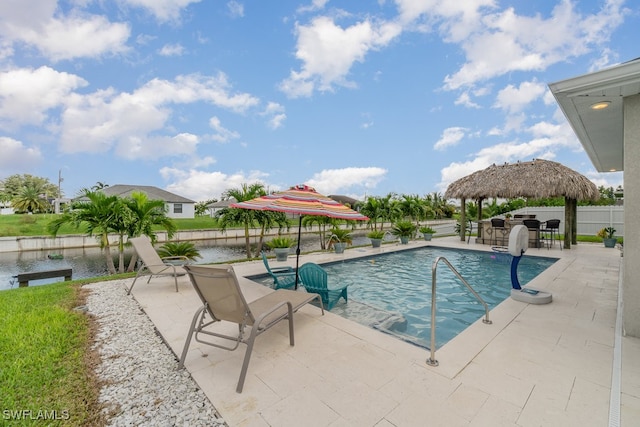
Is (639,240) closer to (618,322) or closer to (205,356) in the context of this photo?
(618,322)

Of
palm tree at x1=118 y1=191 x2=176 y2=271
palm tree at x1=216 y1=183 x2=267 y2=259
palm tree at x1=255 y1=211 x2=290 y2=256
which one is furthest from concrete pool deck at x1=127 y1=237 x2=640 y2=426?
palm tree at x1=255 y1=211 x2=290 y2=256

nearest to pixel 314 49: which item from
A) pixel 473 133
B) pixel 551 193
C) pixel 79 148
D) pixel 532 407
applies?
pixel 473 133

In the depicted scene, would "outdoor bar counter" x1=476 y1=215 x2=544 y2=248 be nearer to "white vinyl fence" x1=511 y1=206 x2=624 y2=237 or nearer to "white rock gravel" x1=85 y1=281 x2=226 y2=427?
"white vinyl fence" x1=511 y1=206 x2=624 y2=237

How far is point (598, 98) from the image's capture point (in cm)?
397

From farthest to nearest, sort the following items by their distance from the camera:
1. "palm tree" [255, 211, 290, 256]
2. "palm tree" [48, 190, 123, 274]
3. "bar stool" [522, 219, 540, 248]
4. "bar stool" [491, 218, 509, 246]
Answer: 1. "bar stool" [491, 218, 509, 246]
2. "palm tree" [255, 211, 290, 256]
3. "bar stool" [522, 219, 540, 248]
4. "palm tree" [48, 190, 123, 274]

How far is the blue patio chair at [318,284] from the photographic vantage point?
16.6ft

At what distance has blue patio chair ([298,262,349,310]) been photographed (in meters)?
5.07

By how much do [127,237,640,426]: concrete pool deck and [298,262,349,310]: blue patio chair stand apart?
0.63 meters

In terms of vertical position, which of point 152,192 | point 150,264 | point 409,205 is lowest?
point 150,264

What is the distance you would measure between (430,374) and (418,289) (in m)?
4.19

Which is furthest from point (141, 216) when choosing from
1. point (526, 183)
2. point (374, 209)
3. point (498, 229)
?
point (526, 183)

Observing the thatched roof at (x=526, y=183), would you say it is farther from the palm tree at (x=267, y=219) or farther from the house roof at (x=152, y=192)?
the house roof at (x=152, y=192)

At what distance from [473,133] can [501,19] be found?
8240 mm

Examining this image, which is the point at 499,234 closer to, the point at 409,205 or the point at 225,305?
the point at 409,205
